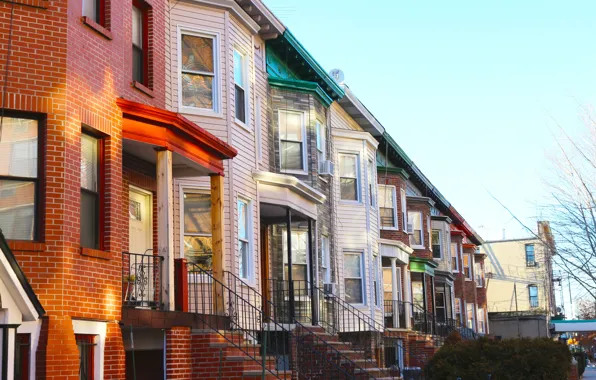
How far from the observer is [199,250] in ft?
61.9

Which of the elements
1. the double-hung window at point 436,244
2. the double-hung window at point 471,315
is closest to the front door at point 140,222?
the double-hung window at point 436,244

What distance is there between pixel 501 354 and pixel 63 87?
10277 mm

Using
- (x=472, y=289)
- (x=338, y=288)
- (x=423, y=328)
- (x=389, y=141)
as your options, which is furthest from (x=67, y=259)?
(x=472, y=289)

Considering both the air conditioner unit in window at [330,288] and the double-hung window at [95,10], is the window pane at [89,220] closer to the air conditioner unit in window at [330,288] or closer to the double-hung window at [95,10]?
the double-hung window at [95,10]

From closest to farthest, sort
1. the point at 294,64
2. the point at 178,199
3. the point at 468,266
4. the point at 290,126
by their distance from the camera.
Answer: the point at 178,199 < the point at 290,126 < the point at 294,64 < the point at 468,266

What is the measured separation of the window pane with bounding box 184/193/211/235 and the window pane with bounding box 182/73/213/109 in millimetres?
1976

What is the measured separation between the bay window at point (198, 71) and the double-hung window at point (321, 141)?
6787 millimetres

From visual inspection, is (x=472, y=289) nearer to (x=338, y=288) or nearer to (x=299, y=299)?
(x=338, y=288)

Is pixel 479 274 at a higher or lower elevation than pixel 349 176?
lower

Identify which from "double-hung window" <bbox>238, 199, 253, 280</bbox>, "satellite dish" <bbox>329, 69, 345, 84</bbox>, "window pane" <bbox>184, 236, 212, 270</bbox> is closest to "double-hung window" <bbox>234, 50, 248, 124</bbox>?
"double-hung window" <bbox>238, 199, 253, 280</bbox>

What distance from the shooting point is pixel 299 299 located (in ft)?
75.4

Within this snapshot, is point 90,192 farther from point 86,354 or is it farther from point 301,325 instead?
point 301,325

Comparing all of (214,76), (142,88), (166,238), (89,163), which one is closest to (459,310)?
(214,76)

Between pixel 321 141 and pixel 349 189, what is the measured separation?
4.12 metres
